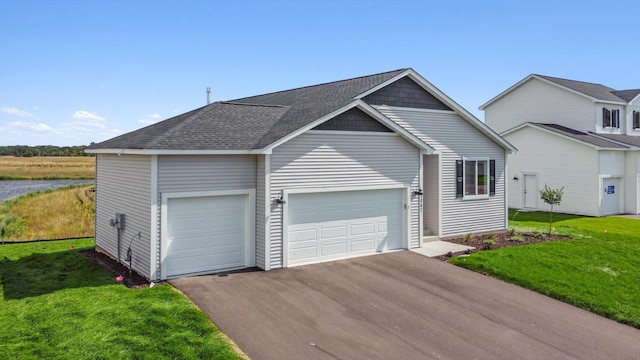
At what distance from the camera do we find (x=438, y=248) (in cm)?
1479

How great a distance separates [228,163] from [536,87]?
2469 centimetres

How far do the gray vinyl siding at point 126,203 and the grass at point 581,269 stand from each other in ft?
28.1

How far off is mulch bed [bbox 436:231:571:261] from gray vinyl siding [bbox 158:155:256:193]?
737cm

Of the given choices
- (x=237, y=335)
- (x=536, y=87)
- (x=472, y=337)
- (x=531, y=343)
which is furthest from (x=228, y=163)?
(x=536, y=87)

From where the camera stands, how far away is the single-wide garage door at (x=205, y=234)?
1109 centimetres

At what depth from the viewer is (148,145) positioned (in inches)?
421

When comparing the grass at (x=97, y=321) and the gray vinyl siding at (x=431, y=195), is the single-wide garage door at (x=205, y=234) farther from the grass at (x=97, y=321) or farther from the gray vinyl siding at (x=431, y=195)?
the gray vinyl siding at (x=431, y=195)

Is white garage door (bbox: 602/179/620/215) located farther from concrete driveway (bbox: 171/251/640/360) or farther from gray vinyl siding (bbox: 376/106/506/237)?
concrete driveway (bbox: 171/251/640/360)

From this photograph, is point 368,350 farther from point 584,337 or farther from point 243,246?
point 243,246

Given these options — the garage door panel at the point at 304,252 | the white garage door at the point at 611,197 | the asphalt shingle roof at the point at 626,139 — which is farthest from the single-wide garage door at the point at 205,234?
the asphalt shingle roof at the point at 626,139

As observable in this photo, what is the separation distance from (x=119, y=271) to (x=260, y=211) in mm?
4065

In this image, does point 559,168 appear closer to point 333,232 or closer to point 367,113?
point 367,113

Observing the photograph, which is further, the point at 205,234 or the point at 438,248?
the point at 438,248

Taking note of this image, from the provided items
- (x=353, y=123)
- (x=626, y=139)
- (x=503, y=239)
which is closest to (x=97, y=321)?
(x=353, y=123)
